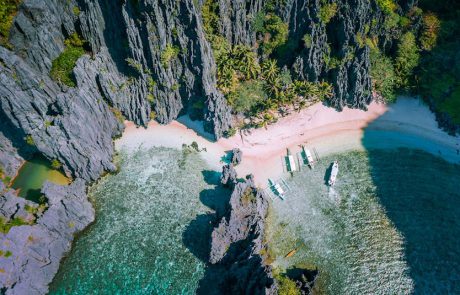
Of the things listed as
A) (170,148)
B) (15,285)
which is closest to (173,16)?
(170,148)

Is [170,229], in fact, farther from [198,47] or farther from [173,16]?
[173,16]

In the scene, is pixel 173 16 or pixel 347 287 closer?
pixel 347 287

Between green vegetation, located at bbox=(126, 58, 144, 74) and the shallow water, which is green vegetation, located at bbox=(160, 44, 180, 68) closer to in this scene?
green vegetation, located at bbox=(126, 58, 144, 74)

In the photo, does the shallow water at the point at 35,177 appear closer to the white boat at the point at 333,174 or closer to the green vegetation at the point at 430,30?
the white boat at the point at 333,174

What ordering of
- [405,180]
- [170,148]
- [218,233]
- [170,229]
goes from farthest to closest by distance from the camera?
[170,148], [405,180], [170,229], [218,233]

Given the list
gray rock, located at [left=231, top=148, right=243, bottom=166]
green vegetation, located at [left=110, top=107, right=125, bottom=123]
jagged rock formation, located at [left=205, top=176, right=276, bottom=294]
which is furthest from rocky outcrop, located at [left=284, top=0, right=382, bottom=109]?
green vegetation, located at [left=110, top=107, right=125, bottom=123]

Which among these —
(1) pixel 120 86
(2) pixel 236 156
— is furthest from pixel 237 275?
(1) pixel 120 86
